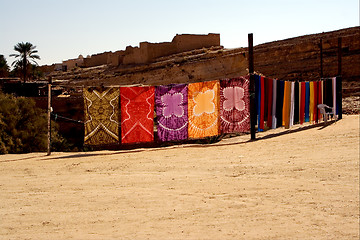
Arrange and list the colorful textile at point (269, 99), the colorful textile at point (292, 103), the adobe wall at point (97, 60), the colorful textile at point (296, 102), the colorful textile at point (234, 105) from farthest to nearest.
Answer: the adobe wall at point (97, 60) < the colorful textile at point (296, 102) < the colorful textile at point (292, 103) < the colorful textile at point (269, 99) < the colorful textile at point (234, 105)

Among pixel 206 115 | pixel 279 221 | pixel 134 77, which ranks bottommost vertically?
pixel 279 221

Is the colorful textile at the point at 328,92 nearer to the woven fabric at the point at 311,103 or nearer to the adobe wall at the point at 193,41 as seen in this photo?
the woven fabric at the point at 311,103

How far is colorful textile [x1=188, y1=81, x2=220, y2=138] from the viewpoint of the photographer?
11570mm

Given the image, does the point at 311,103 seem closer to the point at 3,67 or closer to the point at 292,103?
the point at 292,103

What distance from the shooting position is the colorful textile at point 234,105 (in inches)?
472

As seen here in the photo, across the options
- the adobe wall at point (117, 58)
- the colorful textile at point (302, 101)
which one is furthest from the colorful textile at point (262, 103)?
the adobe wall at point (117, 58)

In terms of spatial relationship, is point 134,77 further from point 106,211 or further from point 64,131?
point 106,211

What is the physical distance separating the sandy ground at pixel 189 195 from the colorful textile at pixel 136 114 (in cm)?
85

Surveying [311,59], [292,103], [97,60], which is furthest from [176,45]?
[292,103]

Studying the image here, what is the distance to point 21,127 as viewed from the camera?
50.7 feet

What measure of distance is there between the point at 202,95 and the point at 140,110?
183 centimetres

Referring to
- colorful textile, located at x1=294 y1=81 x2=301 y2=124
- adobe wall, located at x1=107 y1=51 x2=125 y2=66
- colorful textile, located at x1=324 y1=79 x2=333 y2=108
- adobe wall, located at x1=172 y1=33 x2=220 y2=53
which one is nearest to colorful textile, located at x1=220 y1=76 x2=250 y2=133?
colorful textile, located at x1=294 y1=81 x2=301 y2=124

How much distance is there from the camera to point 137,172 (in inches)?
325

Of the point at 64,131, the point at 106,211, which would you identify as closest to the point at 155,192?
the point at 106,211
